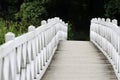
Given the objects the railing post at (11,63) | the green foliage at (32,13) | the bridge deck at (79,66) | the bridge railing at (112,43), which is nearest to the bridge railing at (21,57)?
the railing post at (11,63)

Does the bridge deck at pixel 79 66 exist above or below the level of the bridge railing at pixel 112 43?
below

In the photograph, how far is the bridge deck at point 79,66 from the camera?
36.2 feet

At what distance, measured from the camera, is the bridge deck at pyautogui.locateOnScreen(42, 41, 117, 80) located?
11048mm

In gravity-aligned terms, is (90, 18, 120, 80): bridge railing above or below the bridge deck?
above

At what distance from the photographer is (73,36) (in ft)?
141

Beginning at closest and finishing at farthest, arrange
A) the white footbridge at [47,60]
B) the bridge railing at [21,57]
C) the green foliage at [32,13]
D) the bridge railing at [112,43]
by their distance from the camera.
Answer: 1. the bridge railing at [21,57]
2. the white footbridge at [47,60]
3. the bridge railing at [112,43]
4. the green foliage at [32,13]

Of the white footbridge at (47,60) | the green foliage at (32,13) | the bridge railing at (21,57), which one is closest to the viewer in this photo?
the bridge railing at (21,57)

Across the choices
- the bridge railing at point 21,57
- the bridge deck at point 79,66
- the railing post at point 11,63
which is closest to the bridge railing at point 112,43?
the bridge deck at point 79,66

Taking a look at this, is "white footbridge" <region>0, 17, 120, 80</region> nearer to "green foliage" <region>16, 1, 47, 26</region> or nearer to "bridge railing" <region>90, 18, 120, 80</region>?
"bridge railing" <region>90, 18, 120, 80</region>

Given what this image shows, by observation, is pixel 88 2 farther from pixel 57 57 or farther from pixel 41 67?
pixel 41 67

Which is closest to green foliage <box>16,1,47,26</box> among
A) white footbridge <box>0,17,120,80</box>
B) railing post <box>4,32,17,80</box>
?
white footbridge <box>0,17,120,80</box>

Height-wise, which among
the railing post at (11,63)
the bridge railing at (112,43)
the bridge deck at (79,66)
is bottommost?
the bridge deck at (79,66)

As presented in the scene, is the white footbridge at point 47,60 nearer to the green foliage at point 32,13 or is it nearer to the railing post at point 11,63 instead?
the railing post at point 11,63

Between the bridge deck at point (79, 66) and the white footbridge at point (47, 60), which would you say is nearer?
the white footbridge at point (47, 60)
